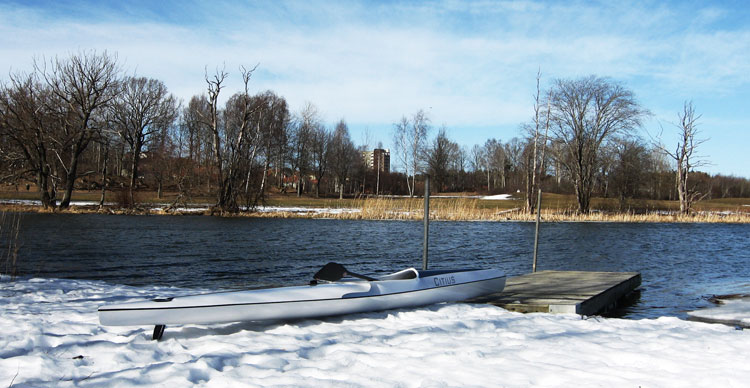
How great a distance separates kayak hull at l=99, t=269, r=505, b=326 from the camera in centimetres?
462

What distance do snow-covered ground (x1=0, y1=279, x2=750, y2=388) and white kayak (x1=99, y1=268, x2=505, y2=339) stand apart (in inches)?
5.9

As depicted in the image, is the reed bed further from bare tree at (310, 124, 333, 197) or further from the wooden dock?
bare tree at (310, 124, 333, 197)

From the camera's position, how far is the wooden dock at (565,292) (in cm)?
656

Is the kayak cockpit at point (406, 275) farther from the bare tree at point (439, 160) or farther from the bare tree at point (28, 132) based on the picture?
the bare tree at point (439, 160)

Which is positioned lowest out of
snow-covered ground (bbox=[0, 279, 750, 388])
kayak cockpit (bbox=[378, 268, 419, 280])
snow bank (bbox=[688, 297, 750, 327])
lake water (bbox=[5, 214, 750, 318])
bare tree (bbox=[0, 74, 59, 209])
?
lake water (bbox=[5, 214, 750, 318])

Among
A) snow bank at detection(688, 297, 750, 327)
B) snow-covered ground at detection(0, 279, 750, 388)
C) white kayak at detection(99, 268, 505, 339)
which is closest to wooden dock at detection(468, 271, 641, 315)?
white kayak at detection(99, 268, 505, 339)

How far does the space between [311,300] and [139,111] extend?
45.3m

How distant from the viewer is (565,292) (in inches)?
292

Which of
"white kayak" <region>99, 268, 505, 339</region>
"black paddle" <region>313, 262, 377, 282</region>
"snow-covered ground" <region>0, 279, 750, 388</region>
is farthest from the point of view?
"black paddle" <region>313, 262, 377, 282</region>

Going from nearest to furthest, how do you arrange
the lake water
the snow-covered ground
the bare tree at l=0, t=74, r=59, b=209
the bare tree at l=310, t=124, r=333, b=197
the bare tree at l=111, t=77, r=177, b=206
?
the snow-covered ground < the lake water < the bare tree at l=0, t=74, r=59, b=209 < the bare tree at l=111, t=77, r=177, b=206 < the bare tree at l=310, t=124, r=333, b=197

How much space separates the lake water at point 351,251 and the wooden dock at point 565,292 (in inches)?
17.0

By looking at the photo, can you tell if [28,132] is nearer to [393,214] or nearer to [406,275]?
[393,214]

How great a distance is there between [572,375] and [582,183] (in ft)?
103

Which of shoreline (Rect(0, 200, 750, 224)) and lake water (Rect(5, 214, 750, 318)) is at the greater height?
shoreline (Rect(0, 200, 750, 224))
